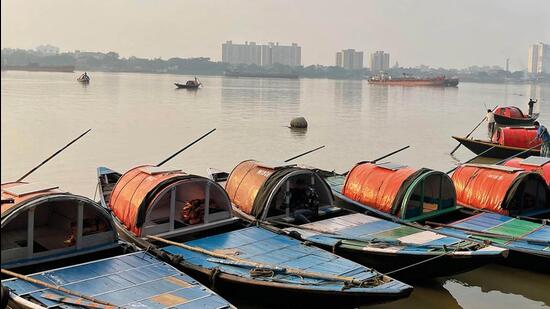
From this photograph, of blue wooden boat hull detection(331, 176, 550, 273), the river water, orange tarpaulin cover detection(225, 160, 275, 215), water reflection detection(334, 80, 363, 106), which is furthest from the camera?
water reflection detection(334, 80, 363, 106)

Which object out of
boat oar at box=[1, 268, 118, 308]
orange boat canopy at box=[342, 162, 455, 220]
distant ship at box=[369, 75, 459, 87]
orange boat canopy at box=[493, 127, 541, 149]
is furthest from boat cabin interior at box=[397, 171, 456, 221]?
distant ship at box=[369, 75, 459, 87]

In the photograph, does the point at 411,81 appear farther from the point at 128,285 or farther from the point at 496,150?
the point at 128,285

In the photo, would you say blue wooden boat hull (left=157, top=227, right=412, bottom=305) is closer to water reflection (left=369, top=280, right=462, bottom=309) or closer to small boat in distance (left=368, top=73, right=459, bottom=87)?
water reflection (left=369, top=280, right=462, bottom=309)

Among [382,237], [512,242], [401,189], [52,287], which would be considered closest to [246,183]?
[382,237]

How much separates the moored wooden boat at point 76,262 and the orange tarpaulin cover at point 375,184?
6.71 metres

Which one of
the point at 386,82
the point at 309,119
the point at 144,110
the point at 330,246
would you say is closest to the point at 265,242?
the point at 330,246

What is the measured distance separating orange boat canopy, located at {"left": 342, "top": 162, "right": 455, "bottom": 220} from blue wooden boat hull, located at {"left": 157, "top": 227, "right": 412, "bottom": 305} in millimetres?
3778

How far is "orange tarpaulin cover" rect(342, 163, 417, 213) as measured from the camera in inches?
606

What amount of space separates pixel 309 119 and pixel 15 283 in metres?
45.2

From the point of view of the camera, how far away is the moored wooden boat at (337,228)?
11.8m

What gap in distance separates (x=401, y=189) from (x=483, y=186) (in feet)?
9.40

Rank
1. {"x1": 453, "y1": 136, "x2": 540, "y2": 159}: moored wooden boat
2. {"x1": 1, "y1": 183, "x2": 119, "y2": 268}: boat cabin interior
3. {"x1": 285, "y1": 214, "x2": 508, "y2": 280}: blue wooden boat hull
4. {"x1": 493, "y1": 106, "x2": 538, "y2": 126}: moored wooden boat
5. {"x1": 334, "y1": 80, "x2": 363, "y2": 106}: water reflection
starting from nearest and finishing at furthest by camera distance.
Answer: {"x1": 1, "y1": 183, "x2": 119, "y2": 268}: boat cabin interior, {"x1": 285, "y1": 214, "x2": 508, "y2": 280}: blue wooden boat hull, {"x1": 453, "y1": 136, "x2": 540, "y2": 159}: moored wooden boat, {"x1": 493, "y1": 106, "x2": 538, "y2": 126}: moored wooden boat, {"x1": 334, "y1": 80, "x2": 363, "y2": 106}: water reflection

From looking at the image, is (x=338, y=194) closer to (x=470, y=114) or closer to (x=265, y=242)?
(x=265, y=242)

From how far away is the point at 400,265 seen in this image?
472 inches
